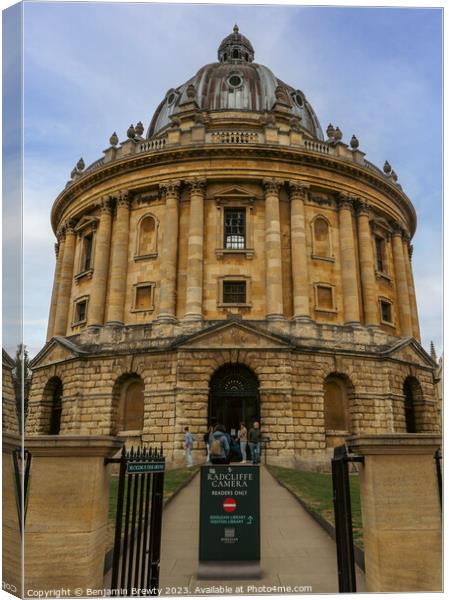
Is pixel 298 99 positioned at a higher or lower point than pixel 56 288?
higher

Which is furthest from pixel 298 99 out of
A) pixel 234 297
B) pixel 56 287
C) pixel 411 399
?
pixel 411 399

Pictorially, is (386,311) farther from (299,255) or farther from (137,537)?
(137,537)

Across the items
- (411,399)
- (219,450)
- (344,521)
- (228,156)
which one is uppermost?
(228,156)

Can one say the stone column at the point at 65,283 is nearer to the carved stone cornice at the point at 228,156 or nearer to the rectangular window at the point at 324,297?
the carved stone cornice at the point at 228,156

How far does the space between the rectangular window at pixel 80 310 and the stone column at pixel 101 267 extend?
1668 mm

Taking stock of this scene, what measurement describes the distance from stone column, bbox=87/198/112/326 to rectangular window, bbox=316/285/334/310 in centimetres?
1242

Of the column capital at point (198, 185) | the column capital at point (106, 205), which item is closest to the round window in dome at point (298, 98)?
the column capital at point (198, 185)

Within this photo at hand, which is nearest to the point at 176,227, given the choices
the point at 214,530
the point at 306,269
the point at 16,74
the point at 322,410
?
the point at 306,269

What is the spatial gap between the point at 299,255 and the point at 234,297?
4.35 m

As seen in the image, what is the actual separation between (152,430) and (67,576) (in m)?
16.8

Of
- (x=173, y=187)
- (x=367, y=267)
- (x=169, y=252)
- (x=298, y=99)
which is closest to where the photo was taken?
(x=169, y=252)

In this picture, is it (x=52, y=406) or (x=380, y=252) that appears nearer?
(x=52, y=406)

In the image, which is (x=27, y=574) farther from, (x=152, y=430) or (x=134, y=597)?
(x=152, y=430)

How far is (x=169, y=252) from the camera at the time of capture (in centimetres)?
2634
